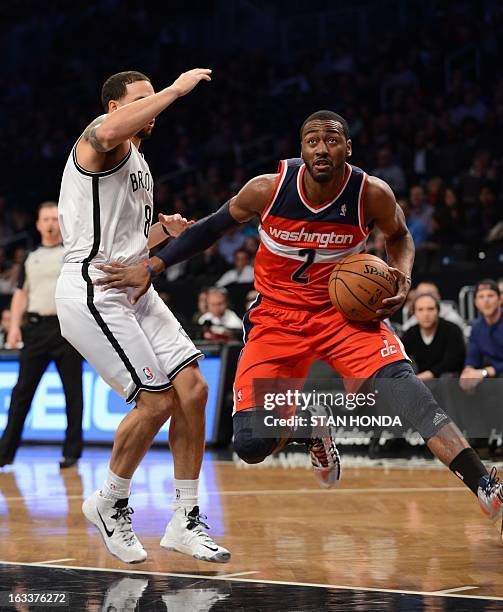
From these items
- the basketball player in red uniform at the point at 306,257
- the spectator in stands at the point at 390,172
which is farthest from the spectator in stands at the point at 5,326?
the basketball player in red uniform at the point at 306,257

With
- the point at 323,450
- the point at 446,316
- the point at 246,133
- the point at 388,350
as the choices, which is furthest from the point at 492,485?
Answer: the point at 246,133

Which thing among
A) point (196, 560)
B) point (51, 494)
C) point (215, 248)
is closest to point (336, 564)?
point (196, 560)

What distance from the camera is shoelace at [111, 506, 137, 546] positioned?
502 centimetres

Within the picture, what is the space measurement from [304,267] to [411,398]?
0.97 m

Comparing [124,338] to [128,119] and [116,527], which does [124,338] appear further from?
[128,119]

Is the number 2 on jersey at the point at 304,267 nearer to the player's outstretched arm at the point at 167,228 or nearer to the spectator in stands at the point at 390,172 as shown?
the player's outstretched arm at the point at 167,228

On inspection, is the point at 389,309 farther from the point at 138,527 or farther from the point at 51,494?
the point at 51,494

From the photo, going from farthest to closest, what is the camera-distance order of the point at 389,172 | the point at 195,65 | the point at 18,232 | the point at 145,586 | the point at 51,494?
1. the point at 195,65
2. the point at 18,232
3. the point at 389,172
4. the point at 51,494
5. the point at 145,586

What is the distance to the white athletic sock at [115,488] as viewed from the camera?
5.12 metres

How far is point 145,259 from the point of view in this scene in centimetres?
530

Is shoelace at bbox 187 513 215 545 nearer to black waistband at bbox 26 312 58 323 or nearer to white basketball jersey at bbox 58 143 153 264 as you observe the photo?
white basketball jersey at bbox 58 143 153 264

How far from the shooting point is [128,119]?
4738mm

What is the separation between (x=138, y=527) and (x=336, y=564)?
63.5 inches

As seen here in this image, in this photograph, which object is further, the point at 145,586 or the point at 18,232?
the point at 18,232
